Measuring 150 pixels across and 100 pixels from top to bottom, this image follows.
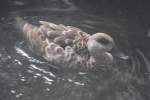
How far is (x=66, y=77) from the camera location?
307 centimetres

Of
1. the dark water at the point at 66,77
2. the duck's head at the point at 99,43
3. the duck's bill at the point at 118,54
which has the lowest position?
the dark water at the point at 66,77

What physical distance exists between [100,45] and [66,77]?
0.29 m

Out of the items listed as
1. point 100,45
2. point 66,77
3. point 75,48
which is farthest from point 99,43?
point 66,77

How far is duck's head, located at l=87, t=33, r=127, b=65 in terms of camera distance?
10.4ft

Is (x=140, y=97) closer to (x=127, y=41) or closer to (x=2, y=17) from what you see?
(x=127, y=41)

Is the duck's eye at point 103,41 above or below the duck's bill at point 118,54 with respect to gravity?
above

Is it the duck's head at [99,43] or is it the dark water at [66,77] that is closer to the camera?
the dark water at [66,77]

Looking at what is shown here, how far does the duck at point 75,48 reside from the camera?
317cm

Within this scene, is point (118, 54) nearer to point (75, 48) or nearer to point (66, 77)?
point (75, 48)

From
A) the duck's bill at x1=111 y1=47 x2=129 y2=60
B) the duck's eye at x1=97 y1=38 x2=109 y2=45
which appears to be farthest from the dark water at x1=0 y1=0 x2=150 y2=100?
the duck's eye at x1=97 y1=38 x2=109 y2=45

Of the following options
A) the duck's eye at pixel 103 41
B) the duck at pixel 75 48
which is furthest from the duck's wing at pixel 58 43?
the duck's eye at pixel 103 41

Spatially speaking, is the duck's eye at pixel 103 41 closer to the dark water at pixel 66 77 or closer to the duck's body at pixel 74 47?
the duck's body at pixel 74 47

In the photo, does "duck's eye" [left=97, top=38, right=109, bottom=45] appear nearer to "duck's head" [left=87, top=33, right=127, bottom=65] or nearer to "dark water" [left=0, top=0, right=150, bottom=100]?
"duck's head" [left=87, top=33, right=127, bottom=65]

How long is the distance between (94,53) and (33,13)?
2.37 ft
